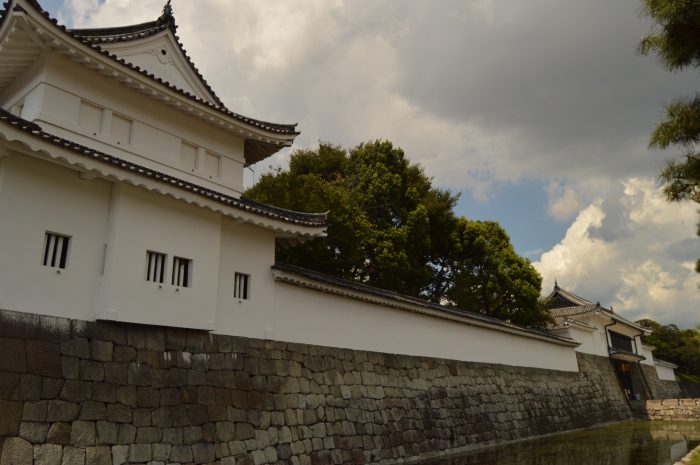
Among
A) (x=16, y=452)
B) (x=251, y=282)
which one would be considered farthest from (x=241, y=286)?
(x=16, y=452)

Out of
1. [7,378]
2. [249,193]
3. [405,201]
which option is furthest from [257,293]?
[405,201]

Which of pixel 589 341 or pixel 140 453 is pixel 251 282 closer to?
pixel 140 453

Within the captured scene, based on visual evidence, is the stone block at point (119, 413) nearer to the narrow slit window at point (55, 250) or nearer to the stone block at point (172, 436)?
the stone block at point (172, 436)

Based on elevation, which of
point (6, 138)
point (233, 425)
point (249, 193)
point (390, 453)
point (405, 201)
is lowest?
point (390, 453)

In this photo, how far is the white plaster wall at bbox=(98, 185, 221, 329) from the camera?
24.4 ft

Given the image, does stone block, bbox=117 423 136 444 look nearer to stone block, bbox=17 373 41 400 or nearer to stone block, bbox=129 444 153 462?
stone block, bbox=129 444 153 462

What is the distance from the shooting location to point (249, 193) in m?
18.3

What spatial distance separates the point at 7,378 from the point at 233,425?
11.2ft

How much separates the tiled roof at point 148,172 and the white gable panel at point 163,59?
288cm

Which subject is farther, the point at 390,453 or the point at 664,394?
the point at 664,394

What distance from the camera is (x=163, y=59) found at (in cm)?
1076

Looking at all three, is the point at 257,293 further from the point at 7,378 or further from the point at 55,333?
the point at 7,378

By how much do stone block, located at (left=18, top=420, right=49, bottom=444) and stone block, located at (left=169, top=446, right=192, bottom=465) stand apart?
1751 mm

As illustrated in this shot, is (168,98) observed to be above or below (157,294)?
above
